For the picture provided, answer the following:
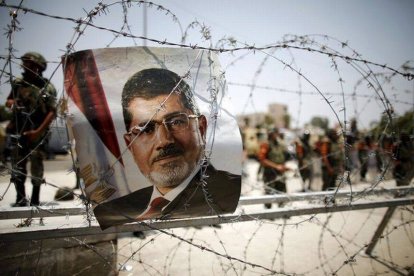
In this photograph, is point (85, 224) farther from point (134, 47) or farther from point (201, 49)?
point (201, 49)

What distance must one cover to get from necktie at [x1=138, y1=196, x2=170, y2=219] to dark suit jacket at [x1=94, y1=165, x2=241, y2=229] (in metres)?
0.03

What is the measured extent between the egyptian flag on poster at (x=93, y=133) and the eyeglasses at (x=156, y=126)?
130mm

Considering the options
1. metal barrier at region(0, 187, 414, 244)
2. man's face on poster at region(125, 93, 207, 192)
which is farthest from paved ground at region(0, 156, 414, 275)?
man's face on poster at region(125, 93, 207, 192)

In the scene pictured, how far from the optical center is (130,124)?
157 centimetres

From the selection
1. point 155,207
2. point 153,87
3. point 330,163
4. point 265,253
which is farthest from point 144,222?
point 330,163

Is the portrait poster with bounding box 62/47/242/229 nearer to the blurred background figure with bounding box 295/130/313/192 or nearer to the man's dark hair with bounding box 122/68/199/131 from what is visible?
the man's dark hair with bounding box 122/68/199/131

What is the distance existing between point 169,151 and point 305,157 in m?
7.24

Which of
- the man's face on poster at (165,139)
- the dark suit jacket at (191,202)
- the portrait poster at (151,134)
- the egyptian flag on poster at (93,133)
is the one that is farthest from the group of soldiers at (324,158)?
the egyptian flag on poster at (93,133)

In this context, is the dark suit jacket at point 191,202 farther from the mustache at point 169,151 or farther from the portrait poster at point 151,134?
the mustache at point 169,151

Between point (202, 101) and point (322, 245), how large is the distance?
10.6 feet

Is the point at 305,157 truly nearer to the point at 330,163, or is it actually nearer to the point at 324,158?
the point at 330,163

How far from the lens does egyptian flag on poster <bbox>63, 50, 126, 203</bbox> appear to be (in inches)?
59.4

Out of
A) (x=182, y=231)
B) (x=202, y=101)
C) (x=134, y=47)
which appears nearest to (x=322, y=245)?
(x=182, y=231)

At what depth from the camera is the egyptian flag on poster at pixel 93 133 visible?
59.4 inches
